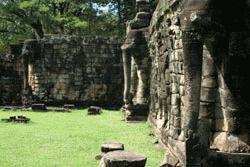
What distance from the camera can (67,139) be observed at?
39.8ft

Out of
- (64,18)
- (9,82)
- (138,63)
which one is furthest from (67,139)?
(64,18)

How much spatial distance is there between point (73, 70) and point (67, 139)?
9.95m

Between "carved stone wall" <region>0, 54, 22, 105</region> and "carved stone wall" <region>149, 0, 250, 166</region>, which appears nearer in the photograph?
"carved stone wall" <region>149, 0, 250, 166</region>

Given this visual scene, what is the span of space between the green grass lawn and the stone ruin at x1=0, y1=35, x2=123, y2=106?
4.02 m

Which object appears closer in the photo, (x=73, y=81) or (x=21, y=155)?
(x=21, y=155)

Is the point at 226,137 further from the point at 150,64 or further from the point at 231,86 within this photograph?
the point at 150,64

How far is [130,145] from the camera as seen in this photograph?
440 inches

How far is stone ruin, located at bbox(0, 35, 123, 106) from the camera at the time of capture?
21.7 meters

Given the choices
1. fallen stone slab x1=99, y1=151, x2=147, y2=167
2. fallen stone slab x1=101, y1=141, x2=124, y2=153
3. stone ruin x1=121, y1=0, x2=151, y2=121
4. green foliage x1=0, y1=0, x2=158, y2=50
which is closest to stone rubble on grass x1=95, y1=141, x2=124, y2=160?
fallen stone slab x1=101, y1=141, x2=124, y2=153

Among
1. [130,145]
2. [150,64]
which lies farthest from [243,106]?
[150,64]

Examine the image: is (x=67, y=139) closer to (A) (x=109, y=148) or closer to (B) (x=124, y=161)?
(A) (x=109, y=148)

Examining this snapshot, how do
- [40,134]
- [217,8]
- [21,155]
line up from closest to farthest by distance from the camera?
1. [217,8]
2. [21,155]
3. [40,134]

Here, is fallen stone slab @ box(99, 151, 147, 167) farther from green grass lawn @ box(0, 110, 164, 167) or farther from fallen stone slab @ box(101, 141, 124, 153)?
fallen stone slab @ box(101, 141, 124, 153)

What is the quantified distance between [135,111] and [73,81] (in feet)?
20.9
